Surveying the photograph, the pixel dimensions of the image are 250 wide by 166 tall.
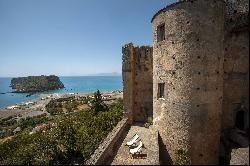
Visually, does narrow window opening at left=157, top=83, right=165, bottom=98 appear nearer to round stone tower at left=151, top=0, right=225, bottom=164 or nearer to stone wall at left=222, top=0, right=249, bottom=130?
round stone tower at left=151, top=0, right=225, bottom=164

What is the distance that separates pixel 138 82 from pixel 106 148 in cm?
968

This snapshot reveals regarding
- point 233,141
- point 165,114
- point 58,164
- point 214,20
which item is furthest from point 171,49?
point 58,164

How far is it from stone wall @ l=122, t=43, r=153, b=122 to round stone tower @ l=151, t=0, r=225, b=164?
26.5 ft

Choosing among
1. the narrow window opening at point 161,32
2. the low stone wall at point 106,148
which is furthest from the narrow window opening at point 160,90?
the low stone wall at point 106,148

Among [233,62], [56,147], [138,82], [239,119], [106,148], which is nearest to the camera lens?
[233,62]

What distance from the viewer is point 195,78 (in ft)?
47.2

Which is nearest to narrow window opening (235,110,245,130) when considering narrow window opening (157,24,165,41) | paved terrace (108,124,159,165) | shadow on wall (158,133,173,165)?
shadow on wall (158,133,173,165)

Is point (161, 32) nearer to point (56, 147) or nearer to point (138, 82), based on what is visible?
point (138, 82)

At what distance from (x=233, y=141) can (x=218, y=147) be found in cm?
112

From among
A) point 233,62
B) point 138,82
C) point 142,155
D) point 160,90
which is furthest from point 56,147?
point 233,62

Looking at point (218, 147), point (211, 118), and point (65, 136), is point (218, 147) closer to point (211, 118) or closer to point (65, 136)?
point (211, 118)

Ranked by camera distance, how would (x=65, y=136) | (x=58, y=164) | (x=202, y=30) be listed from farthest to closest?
(x=65, y=136) < (x=58, y=164) < (x=202, y=30)

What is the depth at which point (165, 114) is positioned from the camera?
16094 mm

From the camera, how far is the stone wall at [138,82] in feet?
77.2
